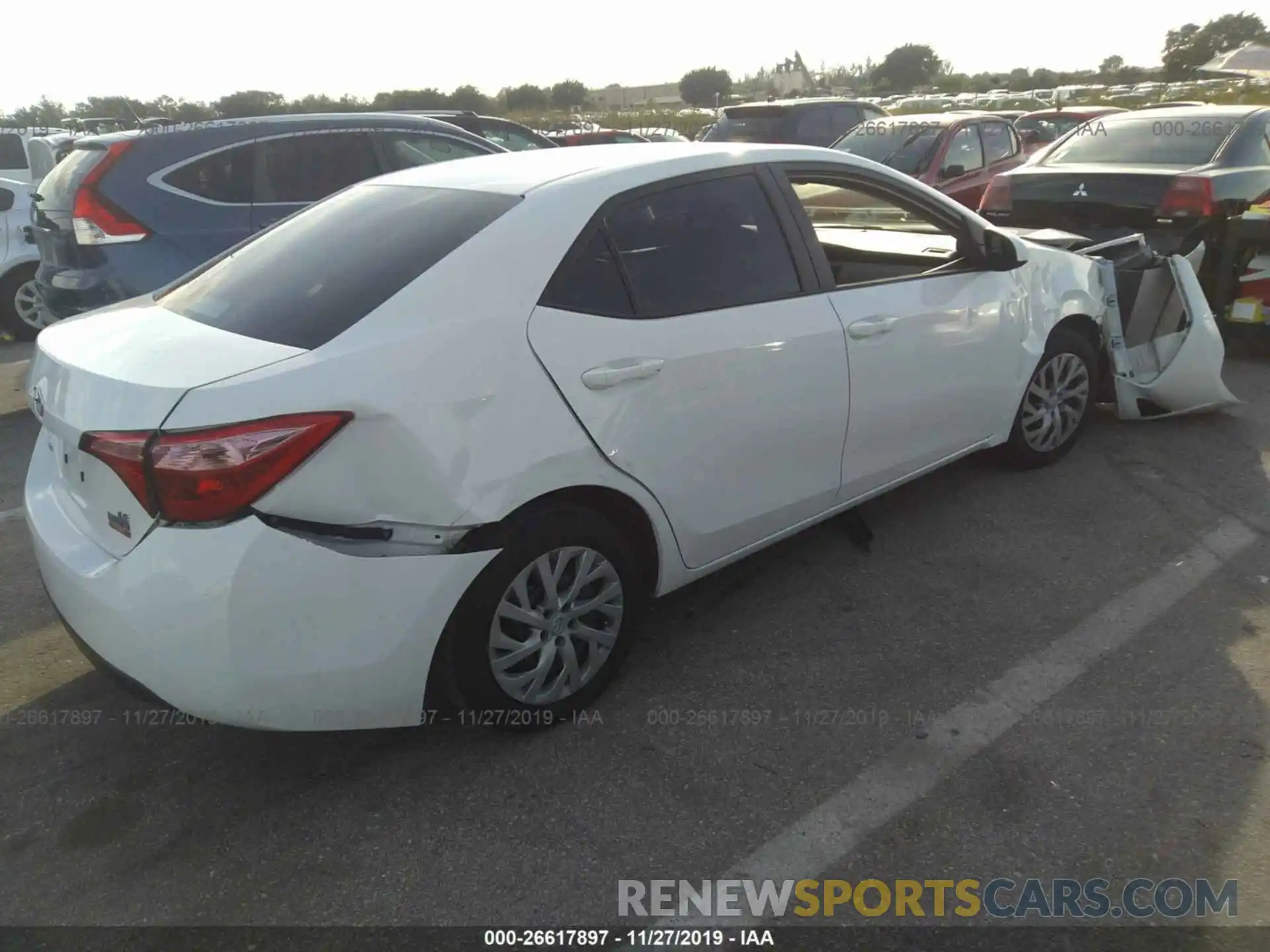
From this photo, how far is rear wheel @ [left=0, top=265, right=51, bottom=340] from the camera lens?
859 centimetres

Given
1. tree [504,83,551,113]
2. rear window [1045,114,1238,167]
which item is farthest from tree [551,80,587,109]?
rear window [1045,114,1238,167]

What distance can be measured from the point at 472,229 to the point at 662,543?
111 cm

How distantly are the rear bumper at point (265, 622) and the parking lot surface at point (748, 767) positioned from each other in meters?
0.41

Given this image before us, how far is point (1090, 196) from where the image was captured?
704cm

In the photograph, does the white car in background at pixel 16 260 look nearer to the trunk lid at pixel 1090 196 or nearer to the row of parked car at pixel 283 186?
the row of parked car at pixel 283 186

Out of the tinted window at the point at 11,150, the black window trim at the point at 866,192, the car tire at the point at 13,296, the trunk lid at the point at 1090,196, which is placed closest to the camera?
the black window trim at the point at 866,192

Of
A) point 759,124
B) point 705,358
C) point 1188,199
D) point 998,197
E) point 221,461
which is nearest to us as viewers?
point 221,461

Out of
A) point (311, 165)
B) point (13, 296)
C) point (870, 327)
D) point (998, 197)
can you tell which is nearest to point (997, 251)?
point (870, 327)

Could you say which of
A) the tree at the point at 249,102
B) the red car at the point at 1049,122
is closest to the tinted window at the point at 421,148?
the red car at the point at 1049,122

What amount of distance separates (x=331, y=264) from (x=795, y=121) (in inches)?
464

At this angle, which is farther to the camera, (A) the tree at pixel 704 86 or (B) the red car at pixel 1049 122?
(A) the tree at pixel 704 86

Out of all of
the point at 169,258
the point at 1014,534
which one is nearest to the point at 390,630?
the point at 1014,534

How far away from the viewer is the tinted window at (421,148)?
22.0 ft

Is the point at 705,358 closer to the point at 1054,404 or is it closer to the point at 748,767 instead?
the point at 748,767
